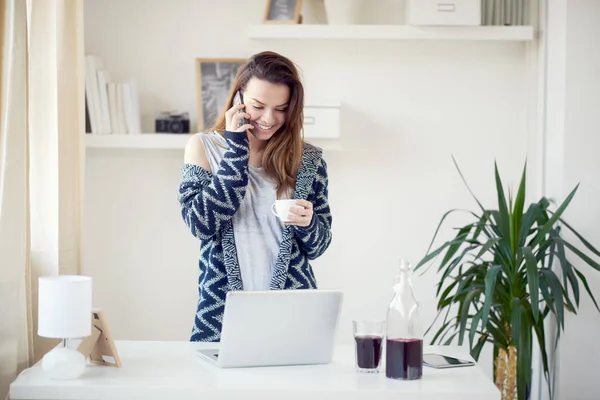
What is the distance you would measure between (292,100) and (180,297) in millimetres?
1798

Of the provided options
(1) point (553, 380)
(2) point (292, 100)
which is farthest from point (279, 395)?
(1) point (553, 380)

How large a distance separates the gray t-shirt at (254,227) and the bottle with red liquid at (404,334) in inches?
21.0

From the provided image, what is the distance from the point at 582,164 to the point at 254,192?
67.0 inches

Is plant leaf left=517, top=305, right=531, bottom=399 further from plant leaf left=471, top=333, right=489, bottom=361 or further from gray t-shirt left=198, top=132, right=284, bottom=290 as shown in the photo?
gray t-shirt left=198, top=132, right=284, bottom=290

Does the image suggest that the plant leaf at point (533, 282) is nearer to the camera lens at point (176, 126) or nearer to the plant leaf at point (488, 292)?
the plant leaf at point (488, 292)

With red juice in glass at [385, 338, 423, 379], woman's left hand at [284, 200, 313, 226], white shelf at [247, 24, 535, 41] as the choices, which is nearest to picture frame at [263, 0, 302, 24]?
white shelf at [247, 24, 535, 41]

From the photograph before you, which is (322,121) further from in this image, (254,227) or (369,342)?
(369,342)

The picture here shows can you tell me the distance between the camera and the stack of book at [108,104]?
3.48 meters

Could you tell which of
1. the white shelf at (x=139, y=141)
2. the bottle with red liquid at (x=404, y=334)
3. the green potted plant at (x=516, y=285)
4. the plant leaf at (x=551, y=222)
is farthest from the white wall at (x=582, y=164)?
the bottle with red liquid at (x=404, y=334)

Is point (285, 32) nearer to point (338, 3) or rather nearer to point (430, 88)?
point (338, 3)

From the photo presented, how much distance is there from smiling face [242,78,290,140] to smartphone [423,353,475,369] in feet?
2.46

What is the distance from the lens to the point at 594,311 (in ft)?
10.8

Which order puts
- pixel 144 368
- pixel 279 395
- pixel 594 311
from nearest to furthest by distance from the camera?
1. pixel 279 395
2. pixel 144 368
3. pixel 594 311

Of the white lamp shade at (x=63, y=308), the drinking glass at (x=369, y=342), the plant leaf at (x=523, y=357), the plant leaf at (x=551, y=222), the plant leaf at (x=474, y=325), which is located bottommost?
the plant leaf at (x=523, y=357)
